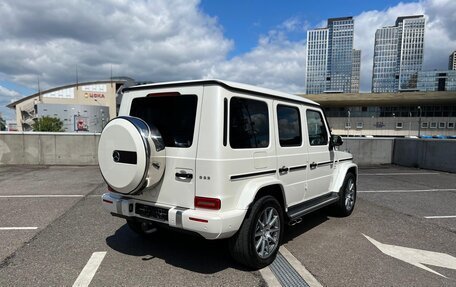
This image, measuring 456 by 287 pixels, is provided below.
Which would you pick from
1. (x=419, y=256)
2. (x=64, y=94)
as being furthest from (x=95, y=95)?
(x=419, y=256)

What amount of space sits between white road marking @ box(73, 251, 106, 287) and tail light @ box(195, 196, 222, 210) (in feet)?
4.74

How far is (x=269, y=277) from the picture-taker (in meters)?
3.48

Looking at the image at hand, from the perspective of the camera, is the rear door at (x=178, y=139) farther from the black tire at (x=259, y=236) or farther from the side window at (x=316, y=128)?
the side window at (x=316, y=128)

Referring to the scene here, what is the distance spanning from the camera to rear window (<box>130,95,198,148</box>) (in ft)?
11.4

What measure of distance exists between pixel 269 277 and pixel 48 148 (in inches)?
510

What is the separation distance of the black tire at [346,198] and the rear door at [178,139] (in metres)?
3.38

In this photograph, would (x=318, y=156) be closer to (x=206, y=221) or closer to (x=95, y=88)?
(x=206, y=221)

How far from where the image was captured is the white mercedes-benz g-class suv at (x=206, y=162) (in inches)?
128

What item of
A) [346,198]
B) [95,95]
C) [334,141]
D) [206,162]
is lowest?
[346,198]

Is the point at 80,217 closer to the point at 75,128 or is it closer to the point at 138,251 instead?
the point at 138,251

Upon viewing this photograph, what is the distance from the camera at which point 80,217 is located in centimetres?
575

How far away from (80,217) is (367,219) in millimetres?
5436

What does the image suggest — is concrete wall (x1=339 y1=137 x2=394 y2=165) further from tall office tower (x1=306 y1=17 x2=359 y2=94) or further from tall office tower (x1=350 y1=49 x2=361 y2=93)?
tall office tower (x1=350 y1=49 x2=361 y2=93)

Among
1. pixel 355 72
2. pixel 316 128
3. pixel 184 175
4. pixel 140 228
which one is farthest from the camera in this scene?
pixel 355 72
